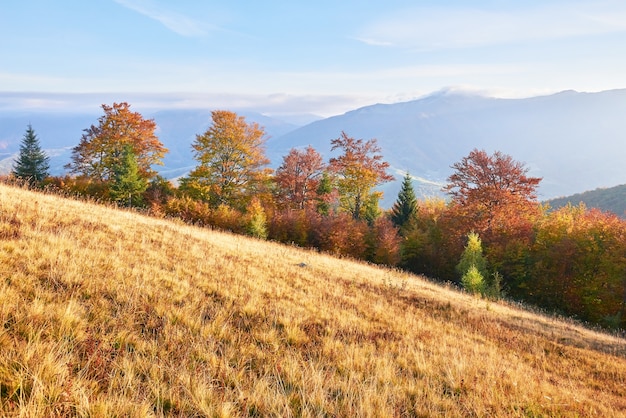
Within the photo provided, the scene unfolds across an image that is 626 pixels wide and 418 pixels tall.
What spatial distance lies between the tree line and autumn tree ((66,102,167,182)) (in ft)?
0.39

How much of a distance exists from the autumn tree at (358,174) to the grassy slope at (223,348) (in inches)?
1356

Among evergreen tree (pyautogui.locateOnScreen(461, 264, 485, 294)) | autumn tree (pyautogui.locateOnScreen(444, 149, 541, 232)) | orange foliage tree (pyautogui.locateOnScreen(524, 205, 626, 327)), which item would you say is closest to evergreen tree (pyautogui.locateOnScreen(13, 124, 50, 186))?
evergreen tree (pyautogui.locateOnScreen(461, 264, 485, 294))

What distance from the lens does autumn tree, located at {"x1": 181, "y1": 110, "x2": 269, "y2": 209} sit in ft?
126

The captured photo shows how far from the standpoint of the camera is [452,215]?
36625 mm

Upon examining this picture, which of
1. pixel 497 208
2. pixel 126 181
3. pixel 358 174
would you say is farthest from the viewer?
pixel 358 174

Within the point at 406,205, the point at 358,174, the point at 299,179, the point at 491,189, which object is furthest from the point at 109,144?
the point at 491,189

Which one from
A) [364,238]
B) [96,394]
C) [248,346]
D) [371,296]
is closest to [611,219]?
[364,238]

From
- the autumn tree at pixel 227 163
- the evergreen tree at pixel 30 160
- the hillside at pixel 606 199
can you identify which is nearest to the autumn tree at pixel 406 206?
the autumn tree at pixel 227 163

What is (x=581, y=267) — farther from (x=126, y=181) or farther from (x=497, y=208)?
(x=126, y=181)

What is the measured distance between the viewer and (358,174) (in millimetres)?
43625

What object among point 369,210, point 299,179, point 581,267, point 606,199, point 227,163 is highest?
point 227,163

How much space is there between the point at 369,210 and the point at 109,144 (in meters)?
32.9

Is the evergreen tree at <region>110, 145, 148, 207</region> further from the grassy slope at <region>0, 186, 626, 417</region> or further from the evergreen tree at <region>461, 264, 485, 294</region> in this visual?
the evergreen tree at <region>461, 264, 485, 294</region>

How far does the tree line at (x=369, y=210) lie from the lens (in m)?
29.6
